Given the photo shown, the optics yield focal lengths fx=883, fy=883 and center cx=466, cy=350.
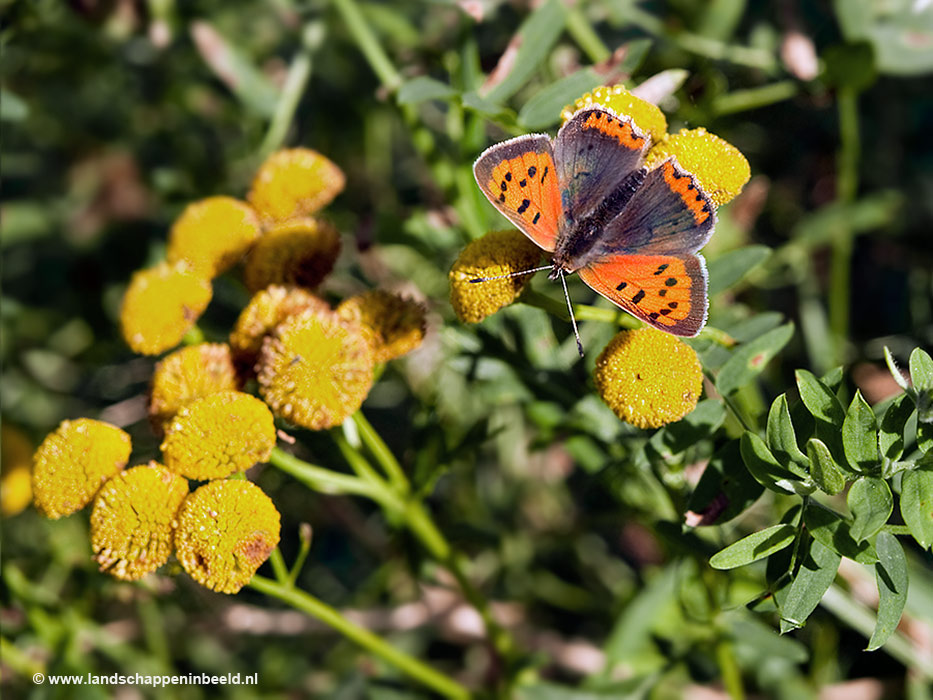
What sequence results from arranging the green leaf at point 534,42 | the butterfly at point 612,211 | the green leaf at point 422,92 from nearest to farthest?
the butterfly at point 612,211
the green leaf at point 422,92
the green leaf at point 534,42

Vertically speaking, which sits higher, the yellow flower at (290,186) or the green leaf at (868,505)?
the yellow flower at (290,186)

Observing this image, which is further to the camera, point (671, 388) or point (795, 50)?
point (795, 50)

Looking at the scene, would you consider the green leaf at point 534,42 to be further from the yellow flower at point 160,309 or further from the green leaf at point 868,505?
the green leaf at point 868,505

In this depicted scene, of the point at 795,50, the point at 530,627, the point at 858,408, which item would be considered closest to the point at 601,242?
the point at 858,408

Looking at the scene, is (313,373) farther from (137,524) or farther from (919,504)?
(919,504)

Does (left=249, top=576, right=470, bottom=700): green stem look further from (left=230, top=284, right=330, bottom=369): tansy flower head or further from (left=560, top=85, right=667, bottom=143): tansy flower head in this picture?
(left=560, top=85, right=667, bottom=143): tansy flower head

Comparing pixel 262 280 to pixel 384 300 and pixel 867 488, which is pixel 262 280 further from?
pixel 867 488

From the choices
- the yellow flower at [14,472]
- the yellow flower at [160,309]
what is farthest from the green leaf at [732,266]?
the yellow flower at [14,472]
